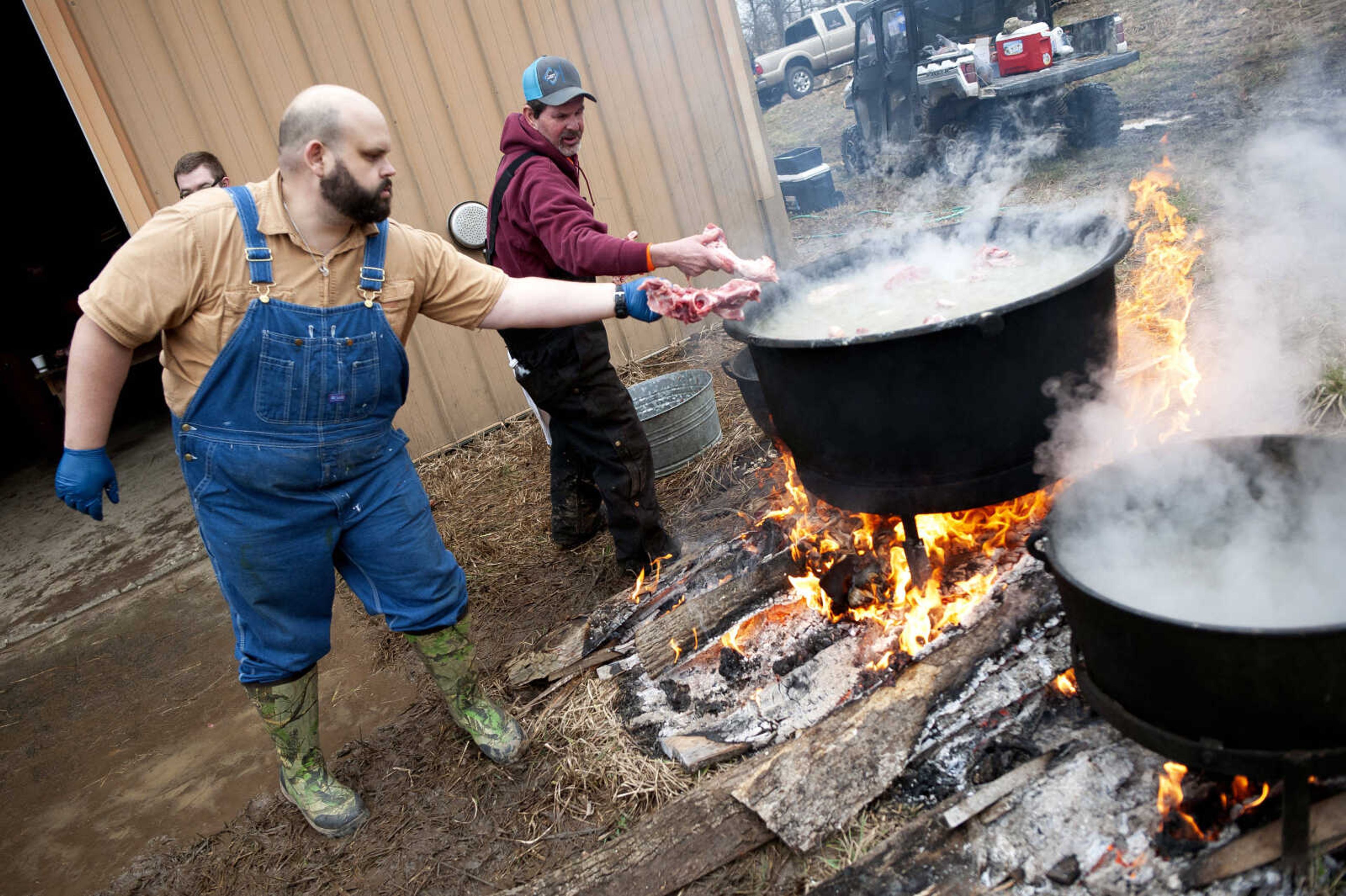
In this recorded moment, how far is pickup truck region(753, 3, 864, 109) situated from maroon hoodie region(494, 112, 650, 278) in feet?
58.3

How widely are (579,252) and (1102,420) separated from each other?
6.67 ft

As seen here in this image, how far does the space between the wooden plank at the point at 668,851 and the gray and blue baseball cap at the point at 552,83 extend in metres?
2.82

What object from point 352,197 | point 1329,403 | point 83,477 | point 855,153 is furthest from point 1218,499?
point 855,153

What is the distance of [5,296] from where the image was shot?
10.8 meters

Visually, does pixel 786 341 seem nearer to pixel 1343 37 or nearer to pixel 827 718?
pixel 827 718

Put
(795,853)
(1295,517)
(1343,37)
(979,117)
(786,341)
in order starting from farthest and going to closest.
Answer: (979,117) < (1343,37) < (786,341) < (795,853) < (1295,517)

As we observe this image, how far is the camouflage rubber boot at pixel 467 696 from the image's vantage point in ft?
10.8

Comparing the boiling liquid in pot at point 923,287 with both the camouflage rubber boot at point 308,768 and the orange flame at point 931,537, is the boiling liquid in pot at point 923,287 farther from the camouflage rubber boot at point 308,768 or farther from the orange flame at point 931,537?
the camouflage rubber boot at point 308,768

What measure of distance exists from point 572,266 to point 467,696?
70.5 inches

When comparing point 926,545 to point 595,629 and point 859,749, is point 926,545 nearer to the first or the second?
point 859,749

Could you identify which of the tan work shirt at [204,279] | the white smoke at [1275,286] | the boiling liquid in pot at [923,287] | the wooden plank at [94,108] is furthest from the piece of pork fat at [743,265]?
the wooden plank at [94,108]

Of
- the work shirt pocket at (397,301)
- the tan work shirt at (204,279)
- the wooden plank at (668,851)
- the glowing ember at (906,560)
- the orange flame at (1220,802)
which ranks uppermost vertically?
the tan work shirt at (204,279)

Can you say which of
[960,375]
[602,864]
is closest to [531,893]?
[602,864]

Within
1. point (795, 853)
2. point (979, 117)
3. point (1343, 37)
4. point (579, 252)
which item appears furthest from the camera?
point (979, 117)
